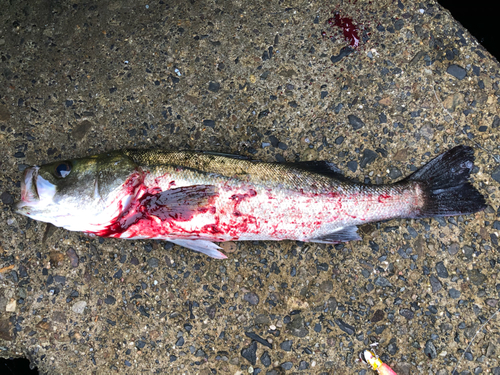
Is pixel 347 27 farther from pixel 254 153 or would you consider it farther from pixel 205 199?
pixel 205 199

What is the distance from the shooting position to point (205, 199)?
305 centimetres

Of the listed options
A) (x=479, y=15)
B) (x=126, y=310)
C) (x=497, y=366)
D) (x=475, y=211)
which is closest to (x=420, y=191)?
(x=475, y=211)

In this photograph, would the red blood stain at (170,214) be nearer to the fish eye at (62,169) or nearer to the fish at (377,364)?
the fish eye at (62,169)

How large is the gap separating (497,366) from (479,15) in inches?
162

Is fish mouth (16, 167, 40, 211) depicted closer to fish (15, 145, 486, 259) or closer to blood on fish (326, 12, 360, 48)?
fish (15, 145, 486, 259)

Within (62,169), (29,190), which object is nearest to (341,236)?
(62,169)

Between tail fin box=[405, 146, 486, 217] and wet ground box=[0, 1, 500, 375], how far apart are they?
19 centimetres

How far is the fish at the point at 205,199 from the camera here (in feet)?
9.95

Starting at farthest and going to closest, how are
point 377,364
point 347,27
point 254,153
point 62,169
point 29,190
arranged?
point 347,27
point 254,153
point 377,364
point 62,169
point 29,190

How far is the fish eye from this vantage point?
3.11 m

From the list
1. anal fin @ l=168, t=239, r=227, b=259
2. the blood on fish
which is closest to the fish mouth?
anal fin @ l=168, t=239, r=227, b=259

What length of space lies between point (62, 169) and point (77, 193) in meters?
0.31

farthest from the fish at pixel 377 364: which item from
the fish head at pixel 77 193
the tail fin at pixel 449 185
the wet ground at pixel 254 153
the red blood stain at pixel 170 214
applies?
the fish head at pixel 77 193

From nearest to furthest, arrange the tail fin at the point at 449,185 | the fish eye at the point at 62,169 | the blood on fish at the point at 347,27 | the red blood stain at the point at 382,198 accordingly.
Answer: the fish eye at the point at 62,169 < the red blood stain at the point at 382,198 < the tail fin at the point at 449,185 < the blood on fish at the point at 347,27
